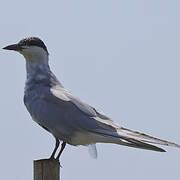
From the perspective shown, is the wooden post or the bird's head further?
the bird's head

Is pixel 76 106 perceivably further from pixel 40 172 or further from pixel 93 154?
pixel 40 172

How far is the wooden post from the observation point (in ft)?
16.5

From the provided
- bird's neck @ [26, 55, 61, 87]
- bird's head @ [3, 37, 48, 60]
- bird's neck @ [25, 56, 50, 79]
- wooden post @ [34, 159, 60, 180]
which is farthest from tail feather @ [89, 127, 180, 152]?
bird's head @ [3, 37, 48, 60]

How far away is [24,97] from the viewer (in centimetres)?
712

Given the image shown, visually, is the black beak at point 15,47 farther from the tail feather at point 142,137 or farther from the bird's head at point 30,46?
the tail feather at point 142,137

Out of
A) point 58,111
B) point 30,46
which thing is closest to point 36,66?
point 30,46

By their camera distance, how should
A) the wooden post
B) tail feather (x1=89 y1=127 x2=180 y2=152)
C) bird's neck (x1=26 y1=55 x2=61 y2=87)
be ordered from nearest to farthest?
the wooden post, tail feather (x1=89 y1=127 x2=180 y2=152), bird's neck (x1=26 y1=55 x2=61 y2=87)

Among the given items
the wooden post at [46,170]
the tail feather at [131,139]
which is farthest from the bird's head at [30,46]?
the wooden post at [46,170]

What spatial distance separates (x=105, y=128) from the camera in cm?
624

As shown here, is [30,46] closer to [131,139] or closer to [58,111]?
[58,111]

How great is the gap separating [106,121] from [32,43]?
4.78ft

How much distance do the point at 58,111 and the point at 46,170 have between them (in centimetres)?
178

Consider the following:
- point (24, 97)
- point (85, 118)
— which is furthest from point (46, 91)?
point (85, 118)

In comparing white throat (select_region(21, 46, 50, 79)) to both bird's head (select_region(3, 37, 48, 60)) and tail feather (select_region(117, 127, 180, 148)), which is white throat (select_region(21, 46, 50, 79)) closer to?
bird's head (select_region(3, 37, 48, 60))
